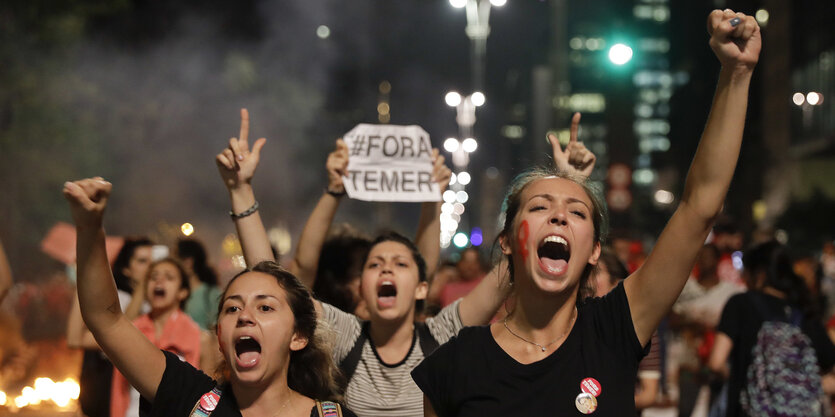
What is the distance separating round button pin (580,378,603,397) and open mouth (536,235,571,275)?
328 millimetres

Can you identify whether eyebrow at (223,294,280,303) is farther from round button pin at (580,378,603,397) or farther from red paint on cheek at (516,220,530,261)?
round button pin at (580,378,603,397)

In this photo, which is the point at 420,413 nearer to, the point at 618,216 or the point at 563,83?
the point at 618,216

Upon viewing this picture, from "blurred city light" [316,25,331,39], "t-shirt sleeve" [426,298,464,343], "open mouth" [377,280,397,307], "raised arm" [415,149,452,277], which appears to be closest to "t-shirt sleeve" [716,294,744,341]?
"raised arm" [415,149,452,277]

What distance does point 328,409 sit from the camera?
128 inches

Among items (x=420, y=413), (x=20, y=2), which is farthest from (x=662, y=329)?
(x=20, y=2)

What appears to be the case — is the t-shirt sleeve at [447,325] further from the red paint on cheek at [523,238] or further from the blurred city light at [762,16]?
the blurred city light at [762,16]

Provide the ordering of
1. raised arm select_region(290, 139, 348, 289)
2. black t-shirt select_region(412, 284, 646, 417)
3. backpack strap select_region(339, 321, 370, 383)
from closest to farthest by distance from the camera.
Result: black t-shirt select_region(412, 284, 646, 417) < backpack strap select_region(339, 321, 370, 383) < raised arm select_region(290, 139, 348, 289)

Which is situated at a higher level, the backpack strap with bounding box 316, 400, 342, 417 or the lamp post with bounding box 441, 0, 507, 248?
the lamp post with bounding box 441, 0, 507, 248

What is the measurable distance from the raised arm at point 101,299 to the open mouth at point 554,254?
1300mm

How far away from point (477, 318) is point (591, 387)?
1.52 m

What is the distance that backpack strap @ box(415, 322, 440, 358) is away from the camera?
4.25m

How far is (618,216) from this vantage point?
46.0 feet

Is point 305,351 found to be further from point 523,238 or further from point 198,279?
point 198,279

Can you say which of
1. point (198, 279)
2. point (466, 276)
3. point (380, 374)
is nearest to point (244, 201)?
point (380, 374)
